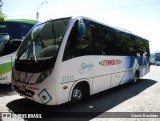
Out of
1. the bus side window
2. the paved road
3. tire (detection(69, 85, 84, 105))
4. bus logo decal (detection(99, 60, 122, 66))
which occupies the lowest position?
the paved road

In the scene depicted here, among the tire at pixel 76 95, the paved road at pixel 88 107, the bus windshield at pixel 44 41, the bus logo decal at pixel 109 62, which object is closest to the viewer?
the bus windshield at pixel 44 41

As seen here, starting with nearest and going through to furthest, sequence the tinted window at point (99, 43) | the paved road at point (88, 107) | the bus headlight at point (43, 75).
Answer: the bus headlight at point (43, 75) → the paved road at point (88, 107) → the tinted window at point (99, 43)

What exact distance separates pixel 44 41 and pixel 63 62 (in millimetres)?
1018

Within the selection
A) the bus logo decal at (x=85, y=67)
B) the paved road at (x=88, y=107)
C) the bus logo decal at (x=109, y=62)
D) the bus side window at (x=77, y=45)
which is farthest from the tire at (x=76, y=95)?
the bus logo decal at (x=109, y=62)

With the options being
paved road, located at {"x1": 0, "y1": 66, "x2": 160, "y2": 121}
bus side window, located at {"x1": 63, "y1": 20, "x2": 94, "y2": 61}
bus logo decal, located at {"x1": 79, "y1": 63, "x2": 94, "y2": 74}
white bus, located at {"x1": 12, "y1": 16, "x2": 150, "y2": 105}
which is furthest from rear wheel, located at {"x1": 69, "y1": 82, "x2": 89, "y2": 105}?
bus side window, located at {"x1": 63, "y1": 20, "x2": 94, "y2": 61}

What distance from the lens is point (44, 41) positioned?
5.58m

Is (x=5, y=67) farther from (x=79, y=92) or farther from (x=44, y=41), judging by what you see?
(x=79, y=92)

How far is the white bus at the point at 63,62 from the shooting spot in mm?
4953

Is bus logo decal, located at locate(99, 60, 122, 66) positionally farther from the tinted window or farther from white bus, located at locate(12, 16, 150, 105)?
the tinted window

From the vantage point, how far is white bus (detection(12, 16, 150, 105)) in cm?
495

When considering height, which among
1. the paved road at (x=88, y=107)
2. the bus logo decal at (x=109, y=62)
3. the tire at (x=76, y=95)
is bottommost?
the paved road at (x=88, y=107)

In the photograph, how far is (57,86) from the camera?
4938 mm

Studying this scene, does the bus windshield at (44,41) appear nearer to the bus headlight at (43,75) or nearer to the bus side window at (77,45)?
the bus side window at (77,45)

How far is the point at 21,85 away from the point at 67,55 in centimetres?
166
